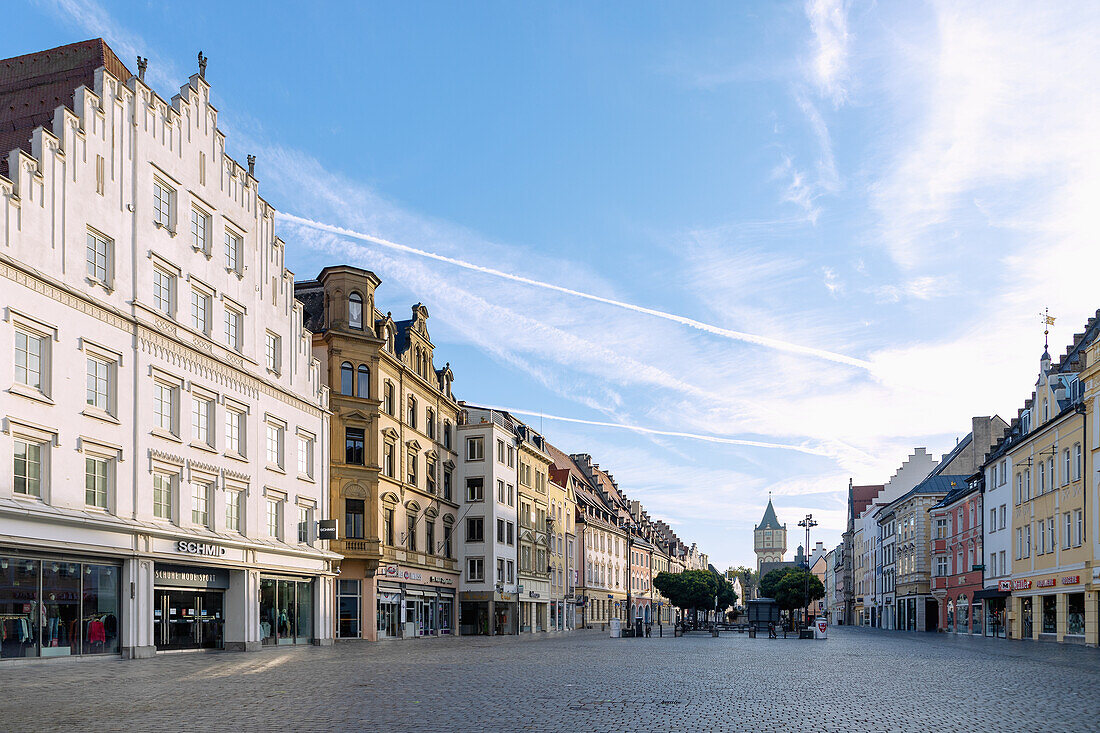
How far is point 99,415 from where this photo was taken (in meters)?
32.0

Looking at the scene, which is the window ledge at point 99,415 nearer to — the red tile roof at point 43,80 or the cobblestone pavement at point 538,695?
the cobblestone pavement at point 538,695

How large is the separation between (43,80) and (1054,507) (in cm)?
4774

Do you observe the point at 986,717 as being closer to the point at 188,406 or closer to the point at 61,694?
the point at 61,694

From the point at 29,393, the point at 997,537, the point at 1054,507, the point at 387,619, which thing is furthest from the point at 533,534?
the point at 29,393

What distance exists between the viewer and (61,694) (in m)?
19.0

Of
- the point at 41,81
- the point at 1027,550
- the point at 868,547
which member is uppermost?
the point at 41,81

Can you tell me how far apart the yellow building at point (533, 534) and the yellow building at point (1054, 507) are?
108 feet

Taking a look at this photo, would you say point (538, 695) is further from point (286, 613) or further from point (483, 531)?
point (483, 531)

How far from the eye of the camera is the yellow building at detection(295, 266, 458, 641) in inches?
2060

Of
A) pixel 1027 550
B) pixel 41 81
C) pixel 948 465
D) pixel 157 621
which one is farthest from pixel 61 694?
pixel 948 465

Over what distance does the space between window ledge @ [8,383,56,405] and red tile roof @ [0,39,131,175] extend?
9.77 m

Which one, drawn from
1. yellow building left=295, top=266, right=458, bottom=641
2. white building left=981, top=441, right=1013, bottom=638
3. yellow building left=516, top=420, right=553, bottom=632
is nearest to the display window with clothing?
yellow building left=295, top=266, right=458, bottom=641

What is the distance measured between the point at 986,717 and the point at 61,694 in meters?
15.5

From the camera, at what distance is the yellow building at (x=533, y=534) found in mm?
78250
